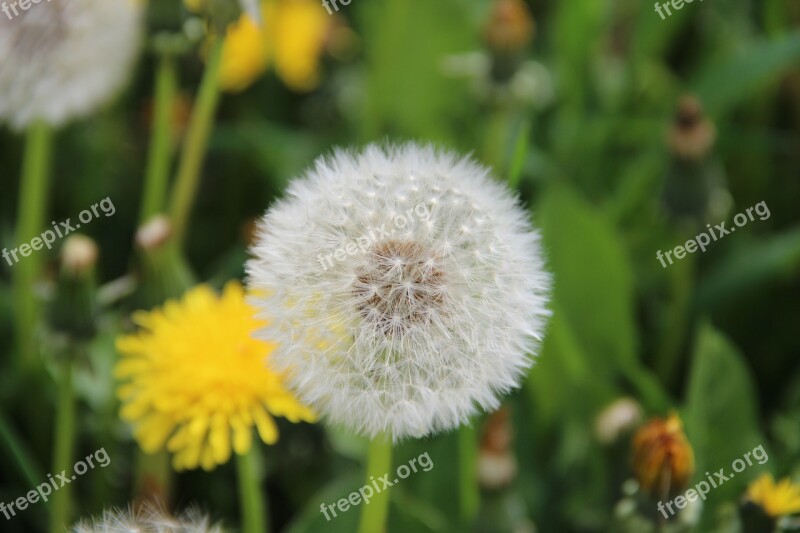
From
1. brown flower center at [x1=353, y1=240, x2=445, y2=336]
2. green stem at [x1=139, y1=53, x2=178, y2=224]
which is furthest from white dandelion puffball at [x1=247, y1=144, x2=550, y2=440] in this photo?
green stem at [x1=139, y1=53, x2=178, y2=224]

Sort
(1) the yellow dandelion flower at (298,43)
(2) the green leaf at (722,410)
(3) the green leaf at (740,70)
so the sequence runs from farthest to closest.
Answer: (1) the yellow dandelion flower at (298,43) < (3) the green leaf at (740,70) < (2) the green leaf at (722,410)

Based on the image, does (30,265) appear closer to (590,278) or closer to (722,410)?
(590,278)

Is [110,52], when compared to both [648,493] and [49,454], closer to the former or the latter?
[49,454]

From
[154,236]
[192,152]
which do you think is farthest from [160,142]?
[154,236]

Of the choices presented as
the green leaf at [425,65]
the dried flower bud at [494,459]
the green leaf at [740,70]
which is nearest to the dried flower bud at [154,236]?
the dried flower bud at [494,459]

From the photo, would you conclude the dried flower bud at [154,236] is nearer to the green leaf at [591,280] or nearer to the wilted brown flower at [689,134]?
the green leaf at [591,280]

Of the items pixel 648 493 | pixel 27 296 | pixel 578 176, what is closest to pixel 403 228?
pixel 648 493
